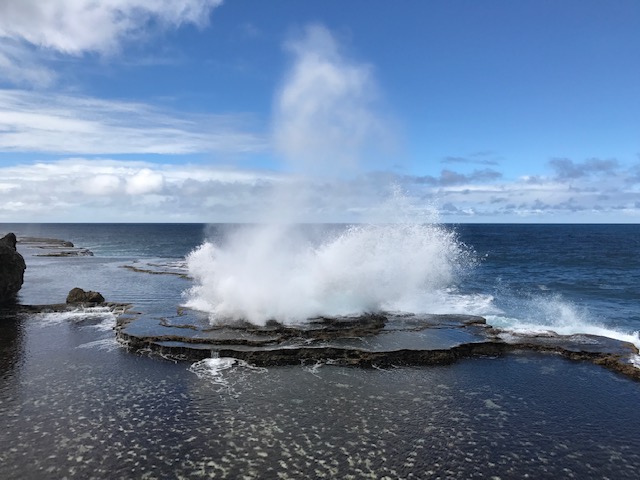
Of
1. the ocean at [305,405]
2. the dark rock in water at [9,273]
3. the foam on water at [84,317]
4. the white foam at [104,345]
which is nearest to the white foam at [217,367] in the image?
the ocean at [305,405]

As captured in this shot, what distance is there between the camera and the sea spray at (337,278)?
26.0 meters

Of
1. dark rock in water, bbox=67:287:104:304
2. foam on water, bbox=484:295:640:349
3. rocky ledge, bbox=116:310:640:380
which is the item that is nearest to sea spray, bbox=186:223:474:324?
rocky ledge, bbox=116:310:640:380

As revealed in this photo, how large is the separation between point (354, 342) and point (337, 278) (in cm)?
737

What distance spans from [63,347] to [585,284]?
42.6m

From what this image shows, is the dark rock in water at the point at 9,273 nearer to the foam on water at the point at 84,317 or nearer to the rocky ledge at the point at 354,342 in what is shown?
the foam on water at the point at 84,317

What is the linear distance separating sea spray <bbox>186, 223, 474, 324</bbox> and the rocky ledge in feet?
6.63

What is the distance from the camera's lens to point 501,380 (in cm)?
1723

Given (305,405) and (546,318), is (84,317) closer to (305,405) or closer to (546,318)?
(305,405)

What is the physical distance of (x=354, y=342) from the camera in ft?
68.2

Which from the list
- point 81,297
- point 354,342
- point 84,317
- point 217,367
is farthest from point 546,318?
point 81,297

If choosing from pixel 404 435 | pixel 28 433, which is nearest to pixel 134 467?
pixel 28 433

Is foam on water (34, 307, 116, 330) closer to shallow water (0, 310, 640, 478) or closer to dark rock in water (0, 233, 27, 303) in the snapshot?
dark rock in water (0, 233, 27, 303)

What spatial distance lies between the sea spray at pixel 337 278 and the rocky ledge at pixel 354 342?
2.02 m

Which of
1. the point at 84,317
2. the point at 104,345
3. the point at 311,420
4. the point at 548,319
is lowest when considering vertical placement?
the point at 311,420
